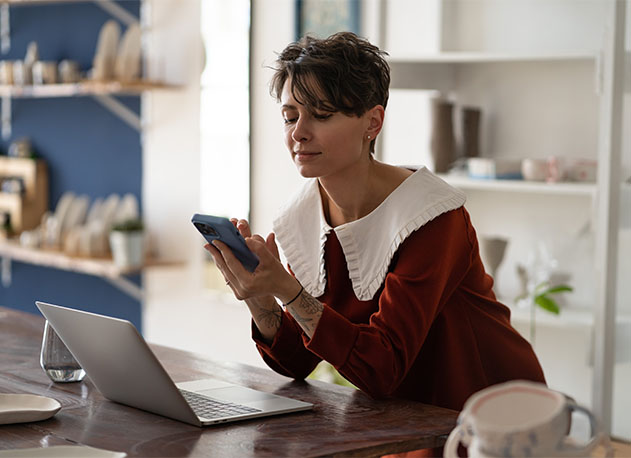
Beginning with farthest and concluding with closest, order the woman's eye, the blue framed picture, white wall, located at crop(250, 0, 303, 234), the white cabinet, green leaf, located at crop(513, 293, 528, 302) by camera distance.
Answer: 1. white wall, located at crop(250, 0, 303, 234)
2. the blue framed picture
3. green leaf, located at crop(513, 293, 528, 302)
4. the white cabinet
5. the woman's eye

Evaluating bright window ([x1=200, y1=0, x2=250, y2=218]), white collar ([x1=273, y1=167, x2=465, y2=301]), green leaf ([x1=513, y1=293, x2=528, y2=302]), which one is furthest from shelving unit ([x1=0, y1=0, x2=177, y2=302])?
white collar ([x1=273, y1=167, x2=465, y2=301])

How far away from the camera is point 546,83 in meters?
3.51

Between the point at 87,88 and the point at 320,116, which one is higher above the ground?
the point at 87,88

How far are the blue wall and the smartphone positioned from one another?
3234 mm

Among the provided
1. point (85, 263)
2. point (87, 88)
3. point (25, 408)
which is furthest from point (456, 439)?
point (87, 88)

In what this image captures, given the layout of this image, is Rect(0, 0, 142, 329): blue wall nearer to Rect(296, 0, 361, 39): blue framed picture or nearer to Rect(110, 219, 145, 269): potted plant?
Rect(110, 219, 145, 269): potted plant

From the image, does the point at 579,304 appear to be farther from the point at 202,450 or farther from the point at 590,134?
the point at 202,450

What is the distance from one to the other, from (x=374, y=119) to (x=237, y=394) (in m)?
0.61

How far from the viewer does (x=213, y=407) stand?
1612 millimetres

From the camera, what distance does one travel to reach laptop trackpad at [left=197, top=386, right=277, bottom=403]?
5.53 ft

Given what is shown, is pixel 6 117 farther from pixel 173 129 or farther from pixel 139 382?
pixel 139 382

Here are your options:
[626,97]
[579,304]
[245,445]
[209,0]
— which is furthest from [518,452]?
[209,0]

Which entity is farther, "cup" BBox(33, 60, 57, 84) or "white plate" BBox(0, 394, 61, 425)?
"cup" BBox(33, 60, 57, 84)

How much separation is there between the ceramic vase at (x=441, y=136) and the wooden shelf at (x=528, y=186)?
6cm
